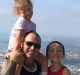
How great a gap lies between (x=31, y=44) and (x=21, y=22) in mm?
839

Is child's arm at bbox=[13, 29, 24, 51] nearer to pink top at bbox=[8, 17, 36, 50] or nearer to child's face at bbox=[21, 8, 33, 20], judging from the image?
pink top at bbox=[8, 17, 36, 50]

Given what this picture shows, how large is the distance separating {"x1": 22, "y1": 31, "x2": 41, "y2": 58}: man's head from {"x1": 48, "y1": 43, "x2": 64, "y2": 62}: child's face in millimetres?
386

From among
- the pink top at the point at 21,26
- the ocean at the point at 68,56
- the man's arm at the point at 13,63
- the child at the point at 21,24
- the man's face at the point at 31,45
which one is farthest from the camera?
the ocean at the point at 68,56

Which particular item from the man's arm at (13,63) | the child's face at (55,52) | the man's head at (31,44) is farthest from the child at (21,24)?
the man's arm at (13,63)

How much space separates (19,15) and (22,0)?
299 mm

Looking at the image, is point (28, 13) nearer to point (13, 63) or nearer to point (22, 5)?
point (22, 5)

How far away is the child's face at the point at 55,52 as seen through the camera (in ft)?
22.9

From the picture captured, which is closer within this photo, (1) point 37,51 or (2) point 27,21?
(1) point 37,51

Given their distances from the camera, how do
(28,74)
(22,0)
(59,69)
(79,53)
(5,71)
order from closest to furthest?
1. (5,71)
2. (28,74)
3. (59,69)
4. (22,0)
5. (79,53)

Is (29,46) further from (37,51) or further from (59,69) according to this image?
(59,69)

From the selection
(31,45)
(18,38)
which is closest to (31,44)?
(31,45)

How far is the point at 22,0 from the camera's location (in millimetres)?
7391

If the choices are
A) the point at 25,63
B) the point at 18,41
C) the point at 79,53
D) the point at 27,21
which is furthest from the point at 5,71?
the point at 79,53

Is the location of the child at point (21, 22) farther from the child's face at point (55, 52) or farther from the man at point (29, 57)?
the child's face at point (55, 52)
